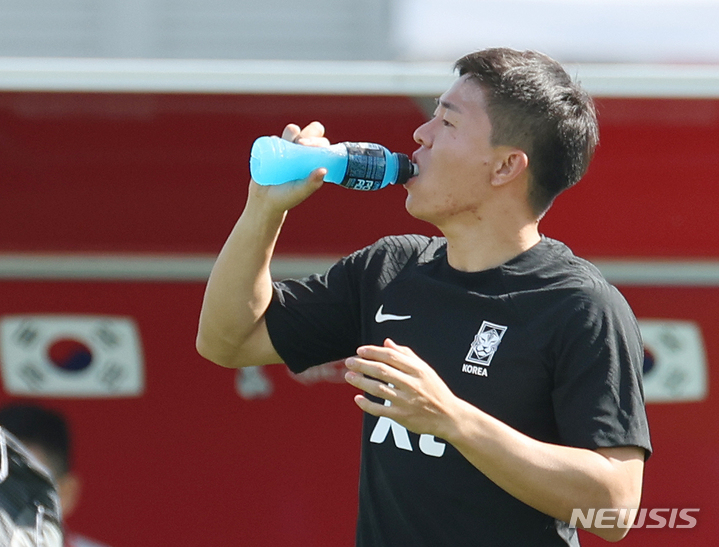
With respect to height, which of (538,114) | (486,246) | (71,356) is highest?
(538,114)

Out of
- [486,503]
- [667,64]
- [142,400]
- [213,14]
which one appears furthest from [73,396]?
[667,64]

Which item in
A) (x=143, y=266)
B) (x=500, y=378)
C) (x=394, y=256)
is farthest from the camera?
(x=143, y=266)

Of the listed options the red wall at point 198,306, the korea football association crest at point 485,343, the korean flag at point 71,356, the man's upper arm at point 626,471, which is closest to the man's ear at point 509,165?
the korea football association crest at point 485,343

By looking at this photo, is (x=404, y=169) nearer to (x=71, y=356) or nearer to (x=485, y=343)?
(x=485, y=343)

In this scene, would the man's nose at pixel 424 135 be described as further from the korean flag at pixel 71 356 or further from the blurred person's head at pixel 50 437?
the blurred person's head at pixel 50 437

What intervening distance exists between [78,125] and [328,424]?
101 cm

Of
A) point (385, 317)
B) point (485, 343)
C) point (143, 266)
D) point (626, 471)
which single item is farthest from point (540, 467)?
point (143, 266)

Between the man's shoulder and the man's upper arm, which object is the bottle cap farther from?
the man's upper arm

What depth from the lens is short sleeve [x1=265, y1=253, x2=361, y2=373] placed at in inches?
71.7

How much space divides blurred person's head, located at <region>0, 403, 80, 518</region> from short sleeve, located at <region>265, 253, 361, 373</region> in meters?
1.03

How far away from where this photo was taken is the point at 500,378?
5.04 feet

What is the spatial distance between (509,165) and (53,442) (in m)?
1.52

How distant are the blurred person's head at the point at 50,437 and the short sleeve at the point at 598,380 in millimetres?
1553

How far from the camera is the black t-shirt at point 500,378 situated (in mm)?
1478
